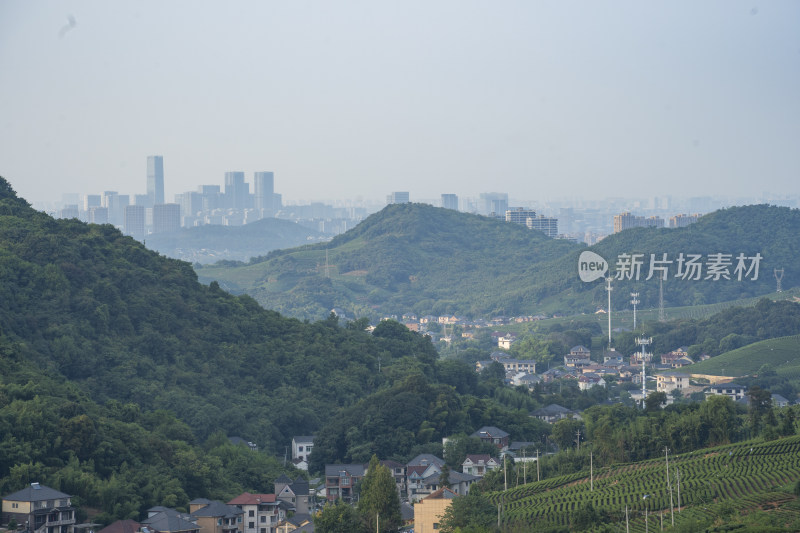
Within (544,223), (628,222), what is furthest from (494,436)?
(544,223)

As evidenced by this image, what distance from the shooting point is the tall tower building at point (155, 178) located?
632 ft

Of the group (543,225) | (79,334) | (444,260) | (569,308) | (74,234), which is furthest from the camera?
(543,225)

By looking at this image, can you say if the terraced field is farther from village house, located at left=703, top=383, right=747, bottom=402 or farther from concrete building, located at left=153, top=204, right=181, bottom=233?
concrete building, located at left=153, top=204, right=181, bottom=233

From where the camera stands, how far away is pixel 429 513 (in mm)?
25531

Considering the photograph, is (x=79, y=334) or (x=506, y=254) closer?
(x=79, y=334)

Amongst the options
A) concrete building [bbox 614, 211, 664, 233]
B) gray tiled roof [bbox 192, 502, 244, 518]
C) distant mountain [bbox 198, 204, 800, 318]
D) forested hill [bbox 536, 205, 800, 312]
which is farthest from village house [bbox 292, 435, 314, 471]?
concrete building [bbox 614, 211, 664, 233]

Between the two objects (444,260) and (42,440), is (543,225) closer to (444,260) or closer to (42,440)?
(444,260)

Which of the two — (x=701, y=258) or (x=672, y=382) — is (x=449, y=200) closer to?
(x=701, y=258)

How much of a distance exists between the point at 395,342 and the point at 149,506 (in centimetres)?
2093

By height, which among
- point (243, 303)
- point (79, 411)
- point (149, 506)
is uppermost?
point (243, 303)

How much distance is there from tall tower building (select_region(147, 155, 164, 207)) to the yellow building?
17060cm

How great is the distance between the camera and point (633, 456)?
31.4 metres

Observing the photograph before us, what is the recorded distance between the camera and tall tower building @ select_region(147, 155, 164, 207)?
19275 cm

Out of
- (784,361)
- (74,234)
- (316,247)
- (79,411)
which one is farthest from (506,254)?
(79,411)
